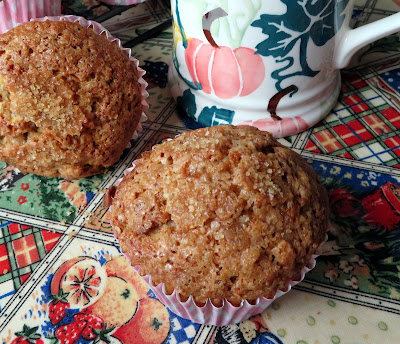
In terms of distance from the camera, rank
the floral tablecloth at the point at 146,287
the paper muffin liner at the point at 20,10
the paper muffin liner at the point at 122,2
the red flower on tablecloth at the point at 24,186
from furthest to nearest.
→ the paper muffin liner at the point at 122,2, the paper muffin liner at the point at 20,10, the red flower on tablecloth at the point at 24,186, the floral tablecloth at the point at 146,287

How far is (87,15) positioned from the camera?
1532mm

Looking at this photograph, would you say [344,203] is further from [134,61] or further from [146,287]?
[134,61]

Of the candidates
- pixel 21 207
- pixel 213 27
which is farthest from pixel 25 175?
pixel 213 27

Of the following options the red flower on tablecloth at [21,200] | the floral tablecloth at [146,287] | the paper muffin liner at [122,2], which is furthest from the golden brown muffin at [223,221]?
the paper muffin liner at [122,2]

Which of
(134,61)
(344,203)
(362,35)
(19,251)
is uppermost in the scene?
(362,35)

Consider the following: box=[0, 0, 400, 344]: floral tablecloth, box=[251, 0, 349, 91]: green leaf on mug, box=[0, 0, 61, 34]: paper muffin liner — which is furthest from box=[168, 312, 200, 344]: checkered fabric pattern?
box=[0, 0, 61, 34]: paper muffin liner

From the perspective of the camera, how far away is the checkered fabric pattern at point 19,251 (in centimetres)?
85

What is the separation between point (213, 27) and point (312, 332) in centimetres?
62

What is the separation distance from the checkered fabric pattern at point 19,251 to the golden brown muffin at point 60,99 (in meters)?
0.13

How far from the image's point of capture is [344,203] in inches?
37.5

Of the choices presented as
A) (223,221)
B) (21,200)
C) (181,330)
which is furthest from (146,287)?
(21,200)

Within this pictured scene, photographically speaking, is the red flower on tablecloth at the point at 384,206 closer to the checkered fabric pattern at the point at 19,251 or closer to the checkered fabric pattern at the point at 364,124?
the checkered fabric pattern at the point at 364,124

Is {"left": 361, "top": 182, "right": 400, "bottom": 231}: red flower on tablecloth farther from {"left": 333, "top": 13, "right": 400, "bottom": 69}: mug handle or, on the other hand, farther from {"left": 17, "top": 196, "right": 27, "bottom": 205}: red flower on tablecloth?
{"left": 17, "top": 196, "right": 27, "bottom": 205}: red flower on tablecloth

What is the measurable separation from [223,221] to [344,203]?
1.28ft
